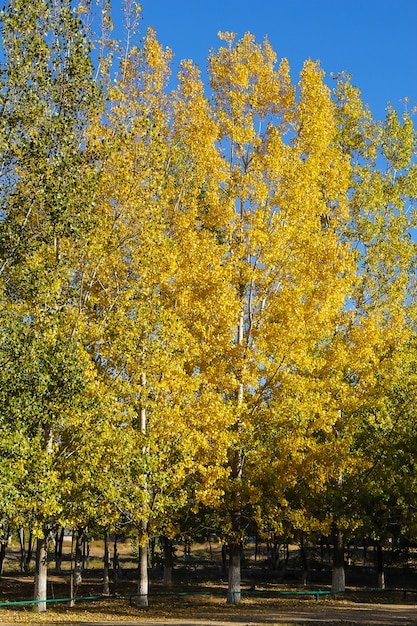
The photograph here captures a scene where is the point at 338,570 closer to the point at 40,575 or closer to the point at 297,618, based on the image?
the point at 297,618

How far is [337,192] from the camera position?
21.1 meters

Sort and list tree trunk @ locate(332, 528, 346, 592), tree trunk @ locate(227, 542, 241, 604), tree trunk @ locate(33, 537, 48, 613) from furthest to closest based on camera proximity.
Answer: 1. tree trunk @ locate(332, 528, 346, 592)
2. tree trunk @ locate(227, 542, 241, 604)
3. tree trunk @ locate(33, 537, 48, 613)

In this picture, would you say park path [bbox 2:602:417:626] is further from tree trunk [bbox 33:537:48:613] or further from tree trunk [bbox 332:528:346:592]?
tree trunk [bbox 332:528:346:592]

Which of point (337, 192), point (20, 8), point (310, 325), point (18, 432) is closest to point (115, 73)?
point (20, 8)

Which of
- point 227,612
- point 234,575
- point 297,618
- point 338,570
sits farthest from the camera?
point 338,570

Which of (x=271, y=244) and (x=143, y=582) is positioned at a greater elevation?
(x=271, y=244)

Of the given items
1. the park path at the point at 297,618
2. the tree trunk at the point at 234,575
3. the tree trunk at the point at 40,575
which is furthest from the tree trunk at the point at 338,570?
the tree trunk at the point at 40,575

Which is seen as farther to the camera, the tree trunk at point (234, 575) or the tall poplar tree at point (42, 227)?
the tree trunk at point (234, 575)

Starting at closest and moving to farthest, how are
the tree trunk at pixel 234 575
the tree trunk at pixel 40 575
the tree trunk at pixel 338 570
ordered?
the tree trunk at pixel 40 575 → the tree trunk at pixel 234 575 → the tree trunk at pixel 338 570

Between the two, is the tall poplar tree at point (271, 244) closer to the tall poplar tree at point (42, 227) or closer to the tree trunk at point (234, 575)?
the tree trunk at point (234, 575)

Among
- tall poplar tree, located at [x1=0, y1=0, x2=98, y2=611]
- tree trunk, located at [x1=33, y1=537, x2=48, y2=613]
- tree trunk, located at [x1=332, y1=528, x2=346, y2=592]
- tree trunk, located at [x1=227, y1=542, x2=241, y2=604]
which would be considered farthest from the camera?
tree trunk, located at [x1=332, y1=528, x2=346, y2=592]

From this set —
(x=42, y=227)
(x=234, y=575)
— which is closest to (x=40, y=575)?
(x=234, y=575)

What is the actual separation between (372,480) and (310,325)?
7574mm

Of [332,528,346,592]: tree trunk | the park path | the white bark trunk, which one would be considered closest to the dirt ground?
the park path
